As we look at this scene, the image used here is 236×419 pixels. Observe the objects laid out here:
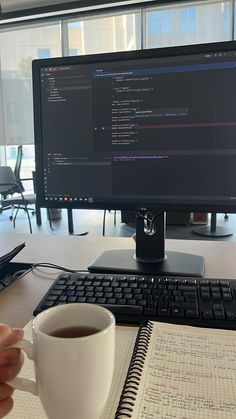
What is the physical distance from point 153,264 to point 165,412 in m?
0.53

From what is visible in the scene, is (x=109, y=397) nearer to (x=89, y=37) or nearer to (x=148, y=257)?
(x=148, y=257)

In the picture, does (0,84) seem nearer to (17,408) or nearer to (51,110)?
(51,110)

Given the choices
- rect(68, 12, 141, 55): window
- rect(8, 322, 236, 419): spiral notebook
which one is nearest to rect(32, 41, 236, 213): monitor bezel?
rect(8, 322, 236, 419): spiral notebook

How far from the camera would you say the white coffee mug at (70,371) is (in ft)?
1.23

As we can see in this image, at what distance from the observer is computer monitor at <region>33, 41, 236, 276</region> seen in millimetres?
880

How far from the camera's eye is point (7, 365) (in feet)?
1.41

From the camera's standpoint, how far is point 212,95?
87 cm

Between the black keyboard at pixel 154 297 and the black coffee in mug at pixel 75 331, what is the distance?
26 cm

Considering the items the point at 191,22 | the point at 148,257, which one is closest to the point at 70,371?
the point at 148,257

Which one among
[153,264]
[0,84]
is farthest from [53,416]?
[0,84]

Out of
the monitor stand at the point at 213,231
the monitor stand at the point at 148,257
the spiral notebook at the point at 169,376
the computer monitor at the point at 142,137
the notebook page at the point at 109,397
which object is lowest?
the monitor stand at the point at 213,231

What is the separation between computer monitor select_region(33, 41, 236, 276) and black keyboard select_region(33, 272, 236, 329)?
0.12 metres

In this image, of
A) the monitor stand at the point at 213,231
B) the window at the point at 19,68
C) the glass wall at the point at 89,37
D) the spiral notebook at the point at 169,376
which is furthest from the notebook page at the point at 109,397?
the window at the point at 19,68

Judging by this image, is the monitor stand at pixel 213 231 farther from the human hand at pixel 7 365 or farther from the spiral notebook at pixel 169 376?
the human hand at pixel 7 365
